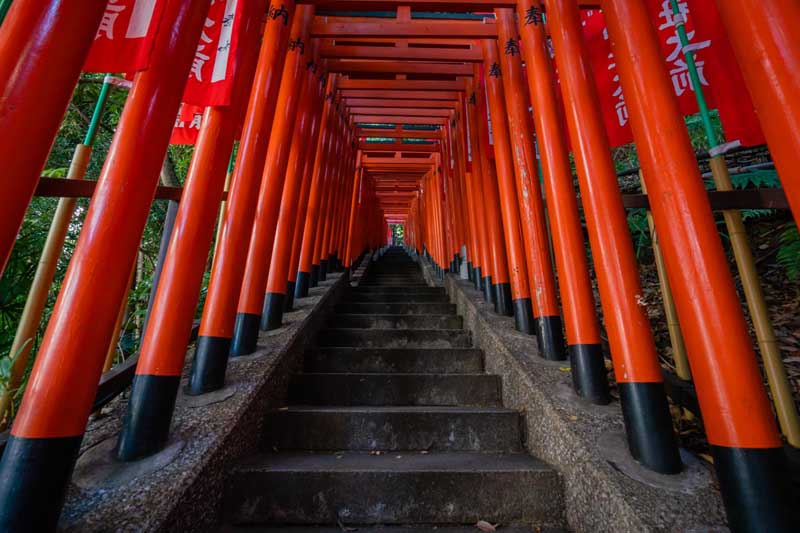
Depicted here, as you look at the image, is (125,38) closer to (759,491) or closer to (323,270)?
(759,491)

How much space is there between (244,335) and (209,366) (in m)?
0.49

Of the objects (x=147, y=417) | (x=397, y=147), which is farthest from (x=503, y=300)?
(x=397, y=147)

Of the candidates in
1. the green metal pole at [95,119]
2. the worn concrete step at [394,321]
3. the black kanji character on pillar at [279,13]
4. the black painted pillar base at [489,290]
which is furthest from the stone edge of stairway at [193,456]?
the black kanji character on pillar at [279,13]

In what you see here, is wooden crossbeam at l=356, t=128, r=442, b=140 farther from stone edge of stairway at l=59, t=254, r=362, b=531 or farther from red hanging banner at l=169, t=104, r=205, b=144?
stone edge of stairway at l=59, t=254, r=362, b=531

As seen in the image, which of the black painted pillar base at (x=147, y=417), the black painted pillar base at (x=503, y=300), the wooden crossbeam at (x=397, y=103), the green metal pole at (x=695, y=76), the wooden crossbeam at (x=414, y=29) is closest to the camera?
the black painted pillar base at (x=147, y=417)

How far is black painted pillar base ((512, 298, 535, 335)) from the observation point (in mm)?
2934

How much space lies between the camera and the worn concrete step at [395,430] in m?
2.09

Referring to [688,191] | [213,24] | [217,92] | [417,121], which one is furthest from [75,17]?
[417,121]

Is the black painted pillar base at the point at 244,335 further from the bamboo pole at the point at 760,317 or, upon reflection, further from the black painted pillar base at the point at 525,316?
the bamboo pole at the point at 760,317

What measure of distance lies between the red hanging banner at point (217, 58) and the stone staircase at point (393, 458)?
79.2 inches

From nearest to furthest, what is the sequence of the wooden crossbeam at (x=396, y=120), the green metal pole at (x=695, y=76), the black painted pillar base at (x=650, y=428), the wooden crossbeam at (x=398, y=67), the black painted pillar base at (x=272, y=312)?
the black painted pillar base at (x=650, y=428) < the green metal pole at (x=695, y=76) < the black painted pillar base at (x=272, y=312) < the wooden crossbeam at (x=398, y=67) < the wooden crossbeam at (x=396, y=120)

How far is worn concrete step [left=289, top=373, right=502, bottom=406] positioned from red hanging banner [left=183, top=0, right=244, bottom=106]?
200cm

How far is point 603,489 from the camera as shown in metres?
1.39

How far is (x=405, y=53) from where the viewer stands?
4.80 meters
